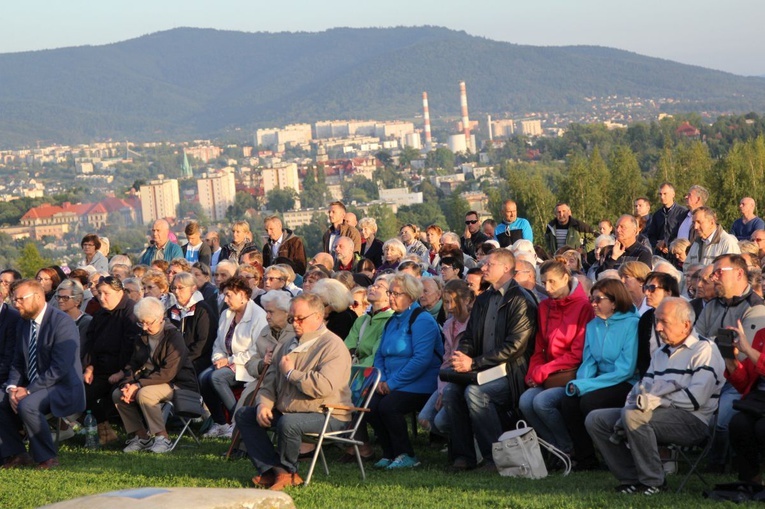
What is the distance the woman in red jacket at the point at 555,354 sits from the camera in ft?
22.8

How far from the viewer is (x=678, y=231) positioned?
11695 mm

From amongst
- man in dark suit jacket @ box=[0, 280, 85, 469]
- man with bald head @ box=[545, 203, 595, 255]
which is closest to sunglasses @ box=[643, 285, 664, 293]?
man in dark suit jacket @ box=[0, 280, 85, 469]

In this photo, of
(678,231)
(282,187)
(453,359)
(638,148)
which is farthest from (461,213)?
(282,187)

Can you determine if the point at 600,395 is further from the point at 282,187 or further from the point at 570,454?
the point at 282,187

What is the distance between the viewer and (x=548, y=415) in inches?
273

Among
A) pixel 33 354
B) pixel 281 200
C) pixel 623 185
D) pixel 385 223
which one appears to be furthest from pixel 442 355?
pixel 281 200

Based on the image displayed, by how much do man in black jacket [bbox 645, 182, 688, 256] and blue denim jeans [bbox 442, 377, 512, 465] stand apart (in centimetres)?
484

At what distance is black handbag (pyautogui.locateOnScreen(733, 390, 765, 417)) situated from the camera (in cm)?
596

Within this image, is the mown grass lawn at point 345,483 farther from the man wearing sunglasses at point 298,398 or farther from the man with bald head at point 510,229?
the man with bald head at point 510,229

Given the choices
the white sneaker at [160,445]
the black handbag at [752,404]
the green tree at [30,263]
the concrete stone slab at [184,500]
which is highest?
the black handbag at [752,404]

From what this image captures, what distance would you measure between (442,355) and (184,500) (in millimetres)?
2778

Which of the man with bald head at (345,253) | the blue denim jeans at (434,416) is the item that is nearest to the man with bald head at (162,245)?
the man with bald head at (345,253)

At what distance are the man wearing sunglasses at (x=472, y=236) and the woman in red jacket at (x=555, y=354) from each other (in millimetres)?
5696

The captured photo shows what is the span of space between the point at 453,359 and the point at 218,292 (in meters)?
3.80
